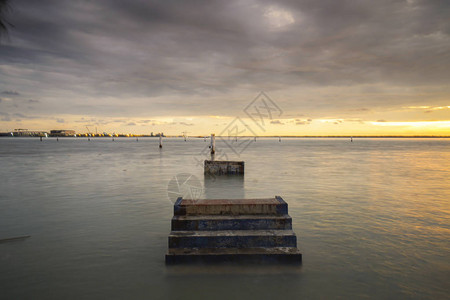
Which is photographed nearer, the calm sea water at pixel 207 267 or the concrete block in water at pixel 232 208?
the calm sea water at pixel 207 267

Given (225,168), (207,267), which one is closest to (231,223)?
(207,267)

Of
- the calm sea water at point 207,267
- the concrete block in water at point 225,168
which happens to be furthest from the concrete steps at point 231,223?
the concrete block in water at point 225,168

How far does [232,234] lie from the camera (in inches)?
247

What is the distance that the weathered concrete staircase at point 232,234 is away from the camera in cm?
612

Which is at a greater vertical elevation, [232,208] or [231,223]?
[232,208]

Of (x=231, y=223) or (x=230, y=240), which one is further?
(x=231, y=223)

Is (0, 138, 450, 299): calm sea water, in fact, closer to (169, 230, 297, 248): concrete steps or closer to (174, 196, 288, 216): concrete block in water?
(169, 230, 297, 248): concrete steps

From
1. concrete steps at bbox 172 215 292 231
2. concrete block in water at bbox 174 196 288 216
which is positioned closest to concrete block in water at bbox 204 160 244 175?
concrete block in water at bbox 174 196 288 216

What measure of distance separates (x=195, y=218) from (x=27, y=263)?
3941 mm

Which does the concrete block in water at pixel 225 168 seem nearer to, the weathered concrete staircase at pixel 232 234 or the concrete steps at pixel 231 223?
the weathered concrete staircase at pixel 232 234

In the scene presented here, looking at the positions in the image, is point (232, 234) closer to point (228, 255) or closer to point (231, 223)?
point (231, 223)

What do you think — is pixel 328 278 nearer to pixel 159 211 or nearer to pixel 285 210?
pixel 285 210

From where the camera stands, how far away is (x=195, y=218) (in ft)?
21.5

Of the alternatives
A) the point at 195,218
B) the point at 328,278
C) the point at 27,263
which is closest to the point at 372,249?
the point at 328,278
